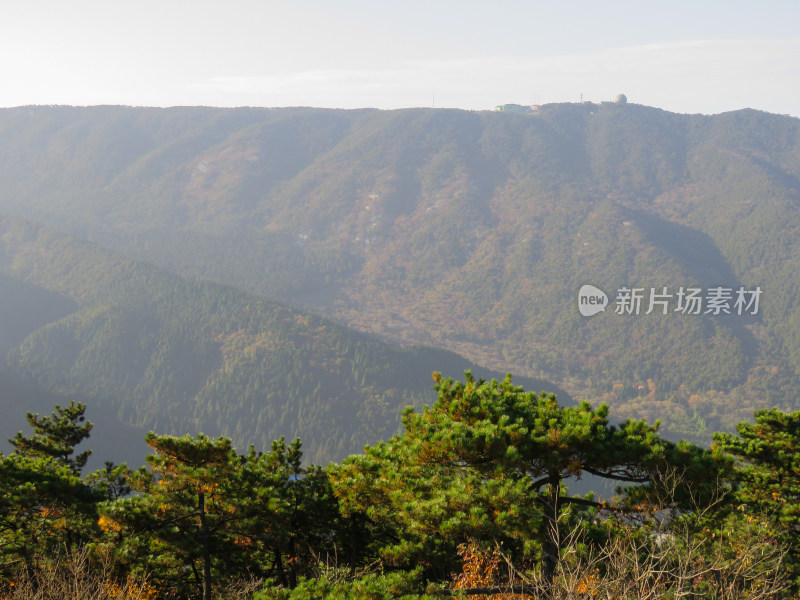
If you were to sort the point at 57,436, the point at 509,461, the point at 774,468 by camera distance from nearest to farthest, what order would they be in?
the point at 509,461 < the point at 774,468 < the point at 57,436

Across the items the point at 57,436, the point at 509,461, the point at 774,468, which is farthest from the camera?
the point at 57,436

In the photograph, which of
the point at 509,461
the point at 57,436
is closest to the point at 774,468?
the point at 509,461

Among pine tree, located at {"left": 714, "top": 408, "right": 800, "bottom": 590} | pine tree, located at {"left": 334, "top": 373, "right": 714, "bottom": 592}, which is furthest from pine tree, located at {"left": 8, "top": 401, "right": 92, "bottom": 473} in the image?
pine tree, located at {"left": 714, "top": 408, "right": 800, "bottom": 590}

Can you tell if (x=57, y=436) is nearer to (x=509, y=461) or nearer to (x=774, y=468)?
(x=509, y=461)

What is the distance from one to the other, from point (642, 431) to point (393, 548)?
725cm

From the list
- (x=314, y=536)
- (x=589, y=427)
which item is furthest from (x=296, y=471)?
(x=589, y=427)

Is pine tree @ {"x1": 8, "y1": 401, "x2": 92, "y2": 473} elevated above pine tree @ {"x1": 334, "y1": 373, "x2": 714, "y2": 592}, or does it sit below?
below

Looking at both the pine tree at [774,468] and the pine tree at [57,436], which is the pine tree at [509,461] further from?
the pine tree at [57,436]

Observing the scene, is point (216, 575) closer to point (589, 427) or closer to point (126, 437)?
point (589, 427)

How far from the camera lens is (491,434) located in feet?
47.3

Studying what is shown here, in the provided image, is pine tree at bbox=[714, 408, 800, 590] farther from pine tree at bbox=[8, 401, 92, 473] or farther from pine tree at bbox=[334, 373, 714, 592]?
pine tree at bbox=[8, 401, 92, 473]

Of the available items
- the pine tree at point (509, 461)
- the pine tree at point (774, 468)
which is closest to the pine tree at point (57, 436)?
the pine tree at point (509, 461)

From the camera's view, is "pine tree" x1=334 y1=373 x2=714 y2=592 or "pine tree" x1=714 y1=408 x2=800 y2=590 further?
"pine tree" x1=714 y1=408 x2=800 y2=590

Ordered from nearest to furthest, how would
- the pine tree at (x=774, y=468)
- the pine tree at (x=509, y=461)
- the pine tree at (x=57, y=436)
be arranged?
the pine tree at (x=509, y=461) → the pine tree at (x=774, y=468) → the pine tree at (x=57, y=436)
